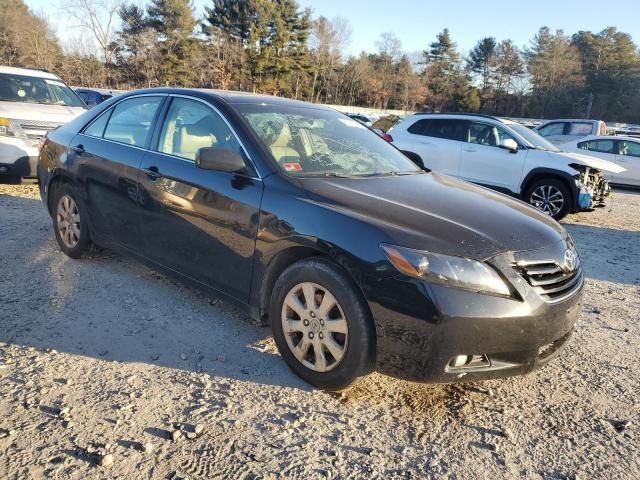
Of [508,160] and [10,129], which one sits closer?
[10,129]

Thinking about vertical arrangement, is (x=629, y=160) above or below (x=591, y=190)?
above

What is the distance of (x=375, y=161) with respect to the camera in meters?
3.80

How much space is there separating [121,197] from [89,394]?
180cm

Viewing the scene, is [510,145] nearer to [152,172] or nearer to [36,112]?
[152,172]

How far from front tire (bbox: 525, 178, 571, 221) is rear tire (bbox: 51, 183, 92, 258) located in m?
6.75

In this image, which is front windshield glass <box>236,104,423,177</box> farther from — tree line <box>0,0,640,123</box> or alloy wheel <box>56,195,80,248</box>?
tree line <box>0,0,640,123</box>

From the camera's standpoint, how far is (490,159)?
8805 millimetres

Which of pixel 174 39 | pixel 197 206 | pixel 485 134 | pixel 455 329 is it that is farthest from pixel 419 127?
pixel 174 39

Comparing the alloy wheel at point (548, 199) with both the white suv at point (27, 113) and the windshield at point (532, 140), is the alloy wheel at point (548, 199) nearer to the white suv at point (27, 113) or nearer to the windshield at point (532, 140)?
the windshield at point (532, 140)

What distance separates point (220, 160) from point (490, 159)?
268 inches

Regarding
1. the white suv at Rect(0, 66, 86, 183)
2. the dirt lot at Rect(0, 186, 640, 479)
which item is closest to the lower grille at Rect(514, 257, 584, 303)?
the dirt lot at Rect(0, 186, 640, 479)

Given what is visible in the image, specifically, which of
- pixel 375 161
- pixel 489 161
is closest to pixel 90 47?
pixel 489 161

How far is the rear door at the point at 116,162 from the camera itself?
394cm

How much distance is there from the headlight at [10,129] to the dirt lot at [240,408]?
4.34 m
